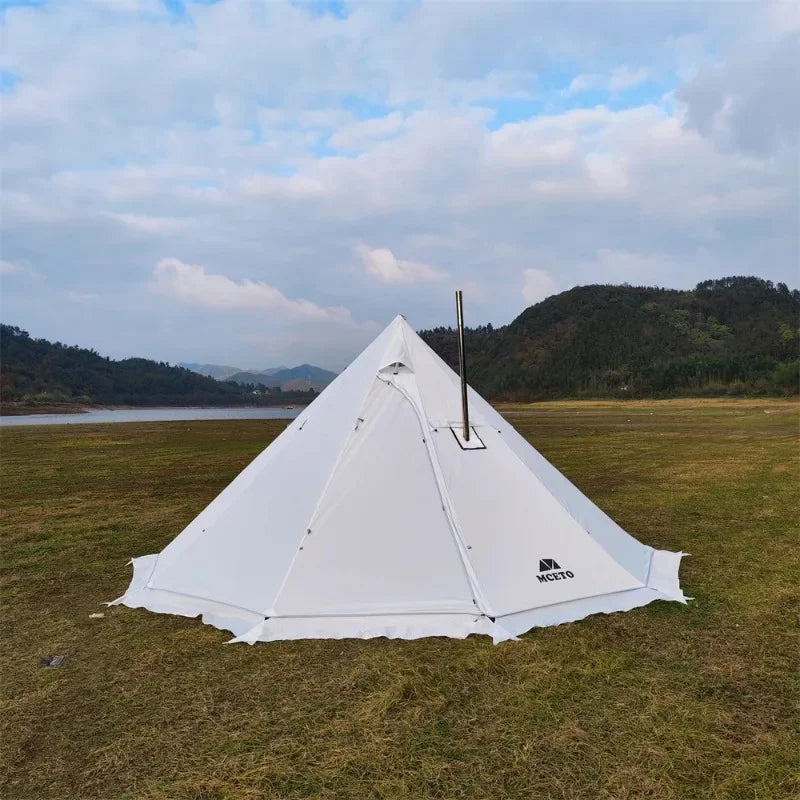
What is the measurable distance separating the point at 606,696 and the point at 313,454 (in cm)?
372

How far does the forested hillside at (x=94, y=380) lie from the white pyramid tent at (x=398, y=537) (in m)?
125

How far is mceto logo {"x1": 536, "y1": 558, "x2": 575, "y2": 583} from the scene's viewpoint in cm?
591

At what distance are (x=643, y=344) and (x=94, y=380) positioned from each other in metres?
134

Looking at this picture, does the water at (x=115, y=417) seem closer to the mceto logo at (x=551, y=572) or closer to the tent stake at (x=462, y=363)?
the tent stake at (x=462, y=363)

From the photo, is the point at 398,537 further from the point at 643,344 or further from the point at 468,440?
the point at 643,344

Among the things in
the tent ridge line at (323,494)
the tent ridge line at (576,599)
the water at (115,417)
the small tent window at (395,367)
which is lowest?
the water at (115,417)

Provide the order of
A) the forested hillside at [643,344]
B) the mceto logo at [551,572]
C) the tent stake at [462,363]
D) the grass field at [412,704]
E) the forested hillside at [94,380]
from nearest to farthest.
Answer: the grass field at [412,704] → the mceto logo at [551,572] → the tent stake at [462,363] → the forested hillside at [643,344] → the forested hillside at [94,380]

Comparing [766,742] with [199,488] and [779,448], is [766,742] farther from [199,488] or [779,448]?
[779,448]

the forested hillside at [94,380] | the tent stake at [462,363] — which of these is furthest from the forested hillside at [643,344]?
the tent stake at [462,363]

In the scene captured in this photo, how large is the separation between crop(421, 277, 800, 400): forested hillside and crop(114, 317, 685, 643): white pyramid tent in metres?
97.8

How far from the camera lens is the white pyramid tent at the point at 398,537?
5.61 metres

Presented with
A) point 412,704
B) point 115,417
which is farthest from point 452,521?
point 115,417

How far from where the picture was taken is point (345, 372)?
25.1 feet

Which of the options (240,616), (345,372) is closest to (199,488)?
(345,372)
